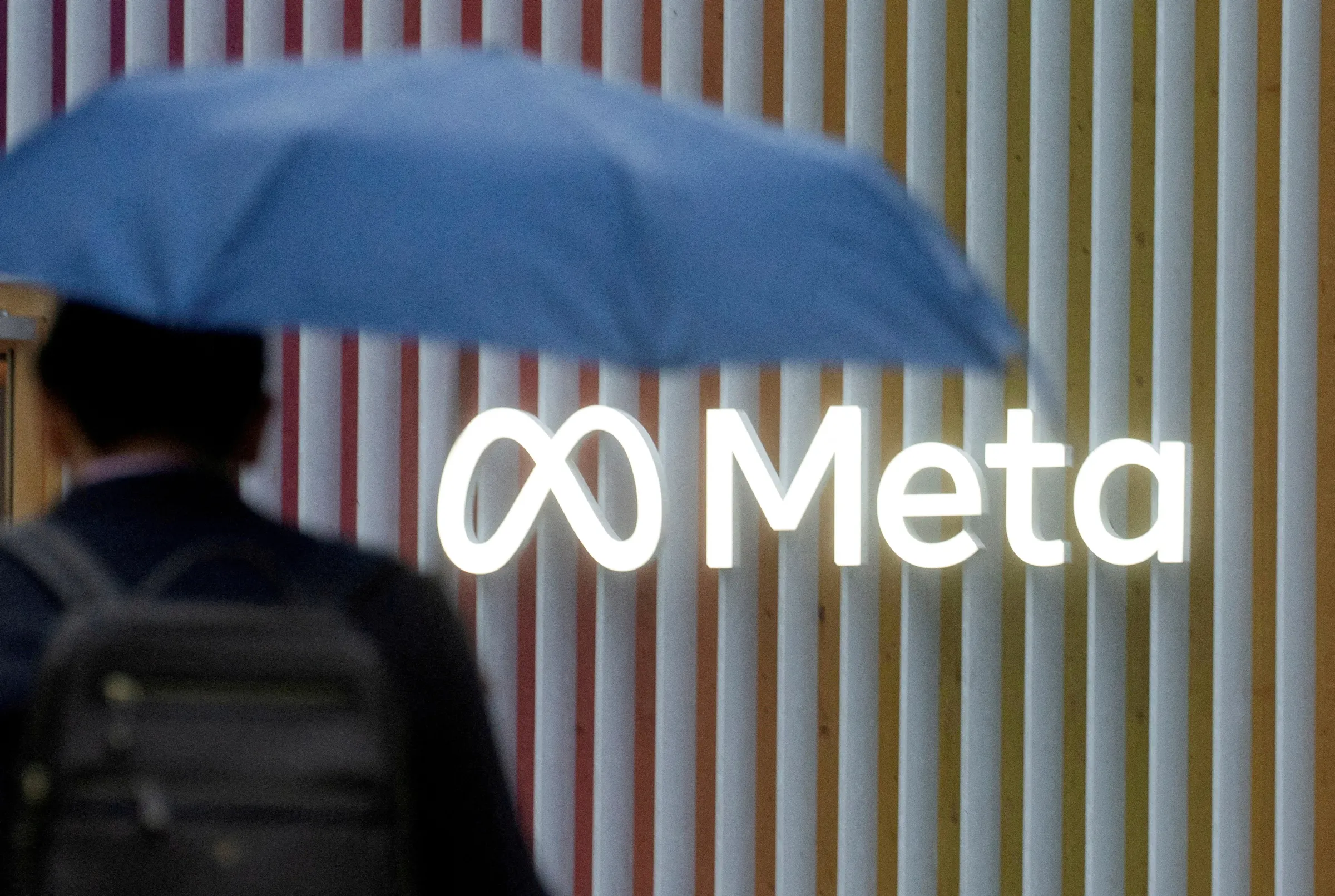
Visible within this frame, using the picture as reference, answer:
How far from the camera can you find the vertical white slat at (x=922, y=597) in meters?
4.98

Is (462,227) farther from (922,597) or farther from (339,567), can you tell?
(922,597)

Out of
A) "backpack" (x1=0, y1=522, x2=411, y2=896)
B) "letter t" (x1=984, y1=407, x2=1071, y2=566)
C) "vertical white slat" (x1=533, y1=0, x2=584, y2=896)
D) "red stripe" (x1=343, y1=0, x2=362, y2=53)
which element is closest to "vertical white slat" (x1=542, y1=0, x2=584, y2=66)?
"vertical white slat" (x1=533, y1=0, x2=584, y2=896)

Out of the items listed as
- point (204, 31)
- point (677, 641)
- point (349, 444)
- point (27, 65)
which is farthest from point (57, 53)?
point (677, 641)

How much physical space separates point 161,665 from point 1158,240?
12.9ft

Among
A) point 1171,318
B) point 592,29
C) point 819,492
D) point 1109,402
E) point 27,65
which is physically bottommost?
point 819,492

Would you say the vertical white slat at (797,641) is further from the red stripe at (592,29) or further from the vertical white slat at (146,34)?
the vertical white slat at (146,34)

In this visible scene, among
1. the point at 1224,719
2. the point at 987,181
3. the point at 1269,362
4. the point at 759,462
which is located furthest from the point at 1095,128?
the point at 1224,719

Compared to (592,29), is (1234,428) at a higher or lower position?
lower

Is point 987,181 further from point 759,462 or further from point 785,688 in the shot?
point 785,688

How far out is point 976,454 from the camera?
5.00 m

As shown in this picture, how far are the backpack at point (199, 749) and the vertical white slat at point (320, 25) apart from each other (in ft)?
11.8

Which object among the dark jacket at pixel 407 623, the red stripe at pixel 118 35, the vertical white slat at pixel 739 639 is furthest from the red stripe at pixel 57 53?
the dark jacket at pixel 407 623

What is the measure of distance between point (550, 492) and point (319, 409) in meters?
0.66

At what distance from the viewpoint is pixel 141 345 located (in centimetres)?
171
